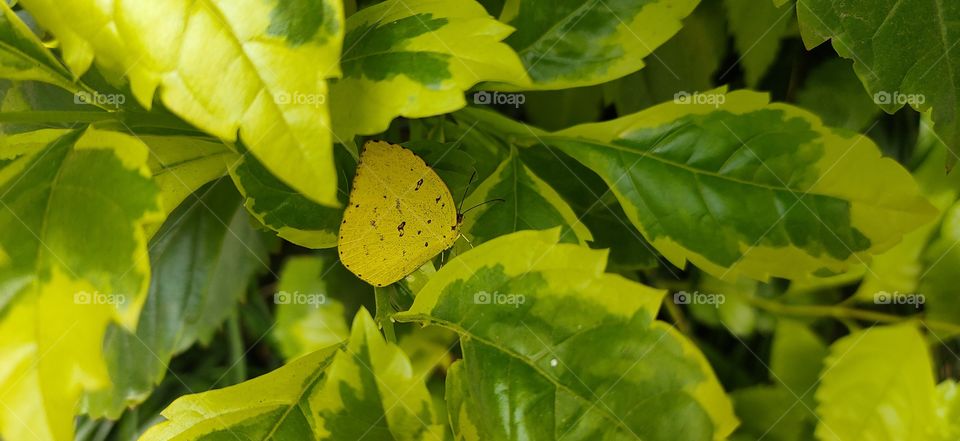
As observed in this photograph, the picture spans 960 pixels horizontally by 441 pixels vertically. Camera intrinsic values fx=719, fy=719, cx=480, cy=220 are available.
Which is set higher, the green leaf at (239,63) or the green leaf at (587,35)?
the green leaf at (239,63)

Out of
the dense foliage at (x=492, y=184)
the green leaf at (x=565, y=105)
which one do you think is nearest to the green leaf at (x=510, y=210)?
the dense foliage at (x=492, y=184)

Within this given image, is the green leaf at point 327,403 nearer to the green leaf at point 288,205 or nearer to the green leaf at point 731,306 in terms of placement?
the green leaf at point 288,205

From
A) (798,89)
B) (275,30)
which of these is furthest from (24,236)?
(798,89)

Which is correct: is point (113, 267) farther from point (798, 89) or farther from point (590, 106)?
point (798, 89)
